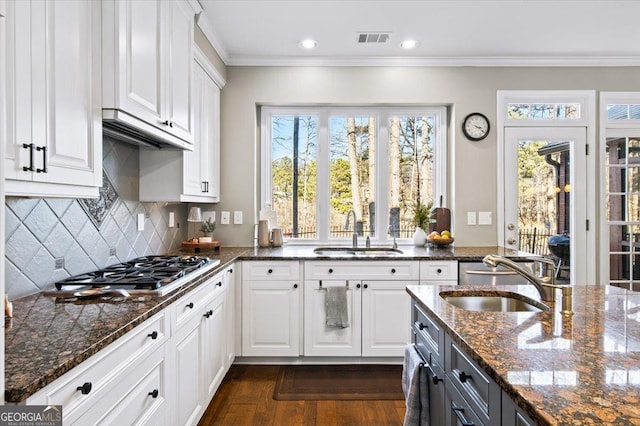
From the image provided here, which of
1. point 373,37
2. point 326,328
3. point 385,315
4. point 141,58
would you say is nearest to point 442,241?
point 385,315

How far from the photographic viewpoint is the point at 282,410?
7.97ft

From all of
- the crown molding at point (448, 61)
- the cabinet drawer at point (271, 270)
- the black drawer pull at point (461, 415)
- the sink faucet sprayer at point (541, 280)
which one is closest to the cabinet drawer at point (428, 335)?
the black drawer pull at point (461, 415)

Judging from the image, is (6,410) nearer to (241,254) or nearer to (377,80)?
(241,254)

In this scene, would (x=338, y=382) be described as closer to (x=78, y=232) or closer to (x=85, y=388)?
(x=78, y=232)

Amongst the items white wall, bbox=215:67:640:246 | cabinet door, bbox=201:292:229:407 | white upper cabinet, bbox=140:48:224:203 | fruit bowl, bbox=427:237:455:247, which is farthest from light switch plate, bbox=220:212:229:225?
fruit bowl, bbox=427:237:455:247

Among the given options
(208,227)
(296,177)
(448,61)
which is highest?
(448,61)

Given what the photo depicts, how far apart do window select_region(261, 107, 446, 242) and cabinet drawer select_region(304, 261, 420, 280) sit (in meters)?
0.72

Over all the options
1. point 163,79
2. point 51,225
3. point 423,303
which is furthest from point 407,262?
point 51,225

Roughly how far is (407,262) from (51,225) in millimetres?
2319

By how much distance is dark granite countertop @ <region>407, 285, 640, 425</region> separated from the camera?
720 mm

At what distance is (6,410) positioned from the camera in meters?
0.78

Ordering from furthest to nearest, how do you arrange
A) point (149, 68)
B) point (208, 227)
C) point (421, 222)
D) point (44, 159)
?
point (421, 222)
point (208, 227)
point (149, 68)
point (44, 159)

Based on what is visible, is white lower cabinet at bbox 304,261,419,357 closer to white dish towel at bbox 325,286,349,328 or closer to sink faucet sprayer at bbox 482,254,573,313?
white dish towel at bbox 325,286,349,328

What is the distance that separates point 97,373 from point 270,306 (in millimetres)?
1959
